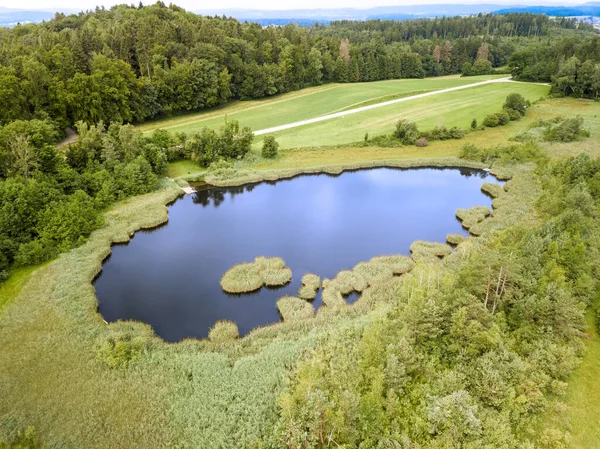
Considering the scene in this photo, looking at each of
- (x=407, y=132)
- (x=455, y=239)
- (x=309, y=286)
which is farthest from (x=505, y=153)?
(x=309, y=286)

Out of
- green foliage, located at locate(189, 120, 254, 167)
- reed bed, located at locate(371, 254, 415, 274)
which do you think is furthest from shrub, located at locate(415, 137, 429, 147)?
reed bed, located at locate(371, 254, 415, 274)

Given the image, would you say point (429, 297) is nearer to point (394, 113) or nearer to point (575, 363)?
point (575, 363)

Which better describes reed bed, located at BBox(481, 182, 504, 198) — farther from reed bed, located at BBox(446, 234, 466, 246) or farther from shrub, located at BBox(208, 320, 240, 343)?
shrub, located at BBox(208, 320, 240, 343)

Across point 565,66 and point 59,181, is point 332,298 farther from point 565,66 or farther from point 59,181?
point 565,66

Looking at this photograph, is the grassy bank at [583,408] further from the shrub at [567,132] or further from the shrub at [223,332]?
the shrub at [567,132]

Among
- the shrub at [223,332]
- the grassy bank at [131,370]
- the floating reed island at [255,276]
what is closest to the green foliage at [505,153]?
the grassy bank at [131,370]
